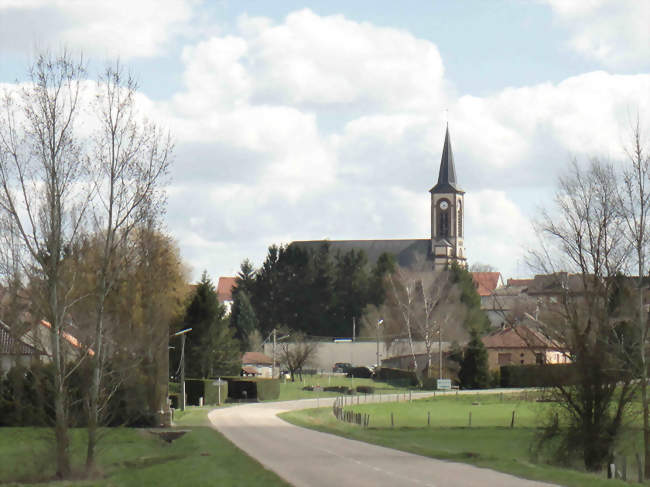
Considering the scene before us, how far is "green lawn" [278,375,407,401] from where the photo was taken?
264ft

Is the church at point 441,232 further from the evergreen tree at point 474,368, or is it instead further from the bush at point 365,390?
the bush at point 365,390

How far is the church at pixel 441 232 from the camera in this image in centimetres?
16562

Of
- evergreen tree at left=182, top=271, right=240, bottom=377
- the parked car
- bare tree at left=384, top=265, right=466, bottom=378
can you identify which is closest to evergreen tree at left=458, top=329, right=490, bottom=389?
bare tree at left=384, top=265, right=466, bottom=378

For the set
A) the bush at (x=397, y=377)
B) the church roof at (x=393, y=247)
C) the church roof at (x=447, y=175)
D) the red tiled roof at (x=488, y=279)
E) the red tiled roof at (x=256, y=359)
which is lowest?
the bush at (x=397, y=377)

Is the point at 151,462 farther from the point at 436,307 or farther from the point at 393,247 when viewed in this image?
the point at 393,247

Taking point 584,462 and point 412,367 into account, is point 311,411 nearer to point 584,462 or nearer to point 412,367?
point 584,462

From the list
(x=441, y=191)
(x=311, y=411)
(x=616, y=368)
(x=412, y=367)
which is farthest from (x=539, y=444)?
(x=441, y=191)

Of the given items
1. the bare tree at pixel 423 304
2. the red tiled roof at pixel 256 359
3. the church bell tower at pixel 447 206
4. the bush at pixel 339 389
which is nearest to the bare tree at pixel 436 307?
the bare tree at pixel 423 304

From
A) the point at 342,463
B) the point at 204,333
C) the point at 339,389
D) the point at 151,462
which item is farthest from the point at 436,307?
the point at 342,463

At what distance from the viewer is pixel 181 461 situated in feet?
92.1

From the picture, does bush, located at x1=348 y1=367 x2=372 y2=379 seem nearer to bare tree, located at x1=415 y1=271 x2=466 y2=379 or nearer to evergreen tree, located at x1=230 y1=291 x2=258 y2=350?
bare tree, located at x1=415 y1=271 x2=466 y2=379

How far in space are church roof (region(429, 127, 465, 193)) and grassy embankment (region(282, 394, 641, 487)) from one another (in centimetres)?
9569

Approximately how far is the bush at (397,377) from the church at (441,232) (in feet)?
208

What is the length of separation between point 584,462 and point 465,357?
6021 cm
